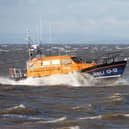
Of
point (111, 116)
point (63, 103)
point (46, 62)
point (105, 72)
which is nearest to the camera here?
point (111, 116)

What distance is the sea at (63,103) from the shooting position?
25172mm

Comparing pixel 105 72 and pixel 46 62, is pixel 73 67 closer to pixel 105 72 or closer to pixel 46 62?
pixel 46 62

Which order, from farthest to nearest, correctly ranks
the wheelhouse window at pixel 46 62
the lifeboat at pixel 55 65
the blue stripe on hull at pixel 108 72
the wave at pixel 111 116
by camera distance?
the wheelhouse window at pixel 46 62 → the lifeboat at pixel 55 65 → the blue stripe on hull at pixel 108 72 → the wave at pixel 111 116

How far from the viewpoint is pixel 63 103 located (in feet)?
106

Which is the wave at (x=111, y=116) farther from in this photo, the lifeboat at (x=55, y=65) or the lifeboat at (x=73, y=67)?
the lifeboat at (x=55, y=65)

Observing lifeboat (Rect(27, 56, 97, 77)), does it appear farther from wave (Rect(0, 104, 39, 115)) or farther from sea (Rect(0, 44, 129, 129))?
wave (Rect(0, 104, 39, 115))

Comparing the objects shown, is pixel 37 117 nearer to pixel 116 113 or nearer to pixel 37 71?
pixel 116 113

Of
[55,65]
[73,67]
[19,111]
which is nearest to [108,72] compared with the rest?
[73,67]

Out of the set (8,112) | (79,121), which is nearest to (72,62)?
(8,112)

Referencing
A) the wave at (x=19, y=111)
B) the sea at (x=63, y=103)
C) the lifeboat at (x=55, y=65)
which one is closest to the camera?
the sea at (x=63, y=103)

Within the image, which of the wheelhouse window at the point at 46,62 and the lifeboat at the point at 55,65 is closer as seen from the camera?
the lifeboat at the point at 55,65

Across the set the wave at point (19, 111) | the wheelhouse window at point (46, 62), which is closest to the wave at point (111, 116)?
the wave at point (19, 111)

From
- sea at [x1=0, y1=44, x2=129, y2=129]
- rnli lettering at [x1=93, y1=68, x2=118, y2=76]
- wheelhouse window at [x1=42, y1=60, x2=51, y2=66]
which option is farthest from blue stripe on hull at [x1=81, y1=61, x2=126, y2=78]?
wheelhouse window at [x1=42, y1=60, x2=51, y2=66]

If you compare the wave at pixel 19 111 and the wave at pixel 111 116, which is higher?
the wave at pixel 111 116
